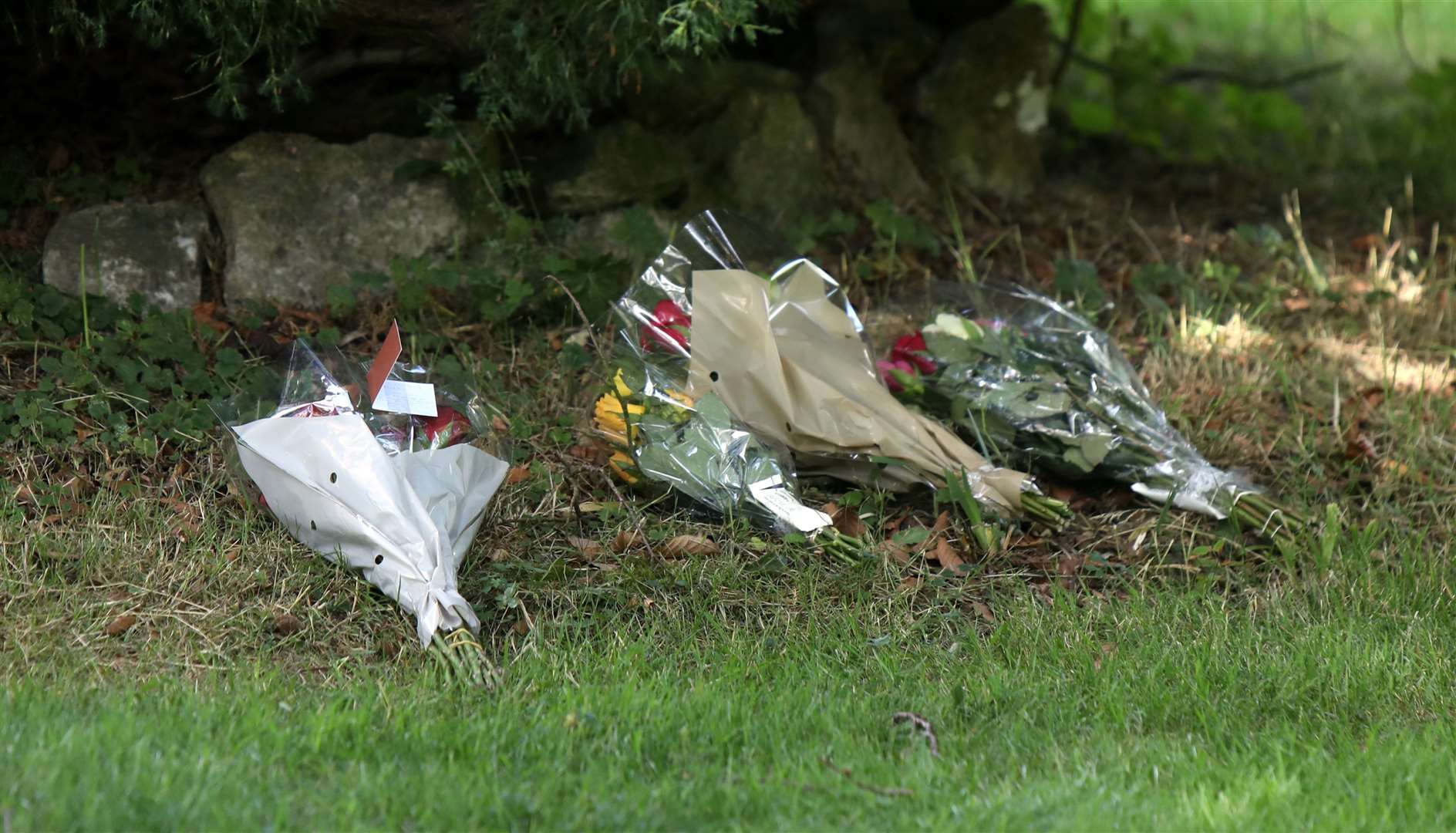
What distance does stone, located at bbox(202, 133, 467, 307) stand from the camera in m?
4.41

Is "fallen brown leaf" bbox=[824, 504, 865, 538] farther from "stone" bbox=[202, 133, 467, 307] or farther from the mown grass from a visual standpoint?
"stone" bbox=[202, 133, 467, 307]

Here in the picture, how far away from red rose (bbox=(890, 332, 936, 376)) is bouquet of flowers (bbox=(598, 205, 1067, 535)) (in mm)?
320

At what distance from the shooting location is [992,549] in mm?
3588

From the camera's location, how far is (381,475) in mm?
3117

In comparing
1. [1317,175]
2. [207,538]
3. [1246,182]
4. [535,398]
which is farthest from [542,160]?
[1317,175]

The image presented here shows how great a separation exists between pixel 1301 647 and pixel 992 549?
80 centimetres

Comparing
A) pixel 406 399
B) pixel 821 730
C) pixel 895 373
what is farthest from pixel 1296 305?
pixel 406 399

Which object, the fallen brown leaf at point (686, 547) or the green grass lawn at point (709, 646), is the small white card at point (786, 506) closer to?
the green grass lawn at point (709, 646)

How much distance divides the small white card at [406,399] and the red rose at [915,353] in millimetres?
1508

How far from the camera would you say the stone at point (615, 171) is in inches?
190

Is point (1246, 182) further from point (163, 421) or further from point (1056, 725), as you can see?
point (163, 421)

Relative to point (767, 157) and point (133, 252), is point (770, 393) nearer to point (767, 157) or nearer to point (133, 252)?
point (767, 157)

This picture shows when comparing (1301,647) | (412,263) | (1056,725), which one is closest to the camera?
(1056,725)

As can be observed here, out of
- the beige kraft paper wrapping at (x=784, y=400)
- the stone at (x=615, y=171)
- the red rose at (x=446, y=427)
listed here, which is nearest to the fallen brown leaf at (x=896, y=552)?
the beige kraft paper wrapping at (x=784, y=400)
